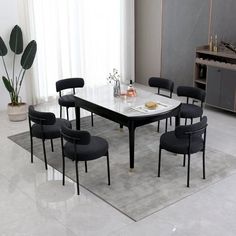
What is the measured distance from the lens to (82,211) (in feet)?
13.6

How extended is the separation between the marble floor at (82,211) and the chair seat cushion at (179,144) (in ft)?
1.52

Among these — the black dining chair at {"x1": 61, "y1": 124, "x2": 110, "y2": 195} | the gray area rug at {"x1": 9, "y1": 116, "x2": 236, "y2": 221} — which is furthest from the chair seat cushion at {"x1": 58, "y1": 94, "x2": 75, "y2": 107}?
the black dining chair at {"x1": 61, "y1": 124, "x2": 110, "y2": 195}

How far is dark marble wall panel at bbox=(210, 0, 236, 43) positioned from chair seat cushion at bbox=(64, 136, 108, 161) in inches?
136

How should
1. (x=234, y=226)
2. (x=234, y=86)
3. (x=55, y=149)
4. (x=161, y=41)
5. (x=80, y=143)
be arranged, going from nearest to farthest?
(x=234, y=226), (x=80, y=143), (x=55, y=149), (x=234, y=86), (x=161, y=41)

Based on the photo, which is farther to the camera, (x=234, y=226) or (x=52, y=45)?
(x=52, y=45)

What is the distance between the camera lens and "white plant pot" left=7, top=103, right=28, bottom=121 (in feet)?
21.6

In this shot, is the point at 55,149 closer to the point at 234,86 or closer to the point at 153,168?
the point at 153,168

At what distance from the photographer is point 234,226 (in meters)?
3.89

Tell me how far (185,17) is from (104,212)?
4510mm

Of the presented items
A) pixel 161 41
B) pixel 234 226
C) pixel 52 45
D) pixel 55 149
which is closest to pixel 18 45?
pixel 52 45

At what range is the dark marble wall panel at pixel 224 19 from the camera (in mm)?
6754

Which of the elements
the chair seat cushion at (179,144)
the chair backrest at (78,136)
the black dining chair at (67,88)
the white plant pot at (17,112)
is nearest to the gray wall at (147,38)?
the black dining chair at (67,88)

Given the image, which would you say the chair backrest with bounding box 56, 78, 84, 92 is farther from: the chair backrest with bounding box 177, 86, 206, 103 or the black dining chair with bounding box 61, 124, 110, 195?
the black dining chair with bounding box 61, 124, 110, 195

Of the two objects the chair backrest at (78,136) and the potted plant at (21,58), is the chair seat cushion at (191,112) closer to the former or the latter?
the chair backrest at (78,136)
